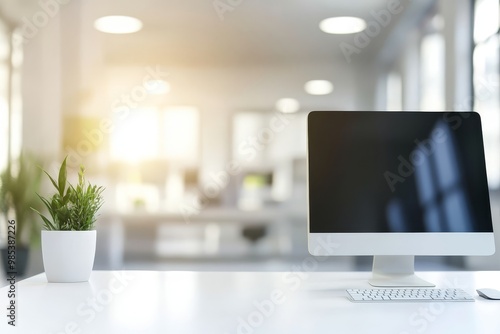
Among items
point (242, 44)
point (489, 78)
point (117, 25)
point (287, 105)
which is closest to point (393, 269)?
point (287, 105)

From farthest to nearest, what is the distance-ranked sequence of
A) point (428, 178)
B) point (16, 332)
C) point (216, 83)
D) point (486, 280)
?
point (216, 83) → point (486, 280) → point (428, 178) → point (16, 332)

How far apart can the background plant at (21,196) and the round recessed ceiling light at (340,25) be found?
189 centimetres

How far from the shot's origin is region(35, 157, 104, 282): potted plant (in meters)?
1.68

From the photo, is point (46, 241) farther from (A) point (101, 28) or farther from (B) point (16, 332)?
(A) point (101, 28)

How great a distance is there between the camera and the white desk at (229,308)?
45.3 inches

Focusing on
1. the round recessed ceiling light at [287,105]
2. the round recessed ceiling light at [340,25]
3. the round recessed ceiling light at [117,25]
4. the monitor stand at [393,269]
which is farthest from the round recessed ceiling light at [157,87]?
the monitor stand at [393,269]

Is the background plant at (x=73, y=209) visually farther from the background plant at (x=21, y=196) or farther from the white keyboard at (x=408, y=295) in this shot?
the background plant at (x=21, y=196)

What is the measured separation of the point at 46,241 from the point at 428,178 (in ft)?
3.59

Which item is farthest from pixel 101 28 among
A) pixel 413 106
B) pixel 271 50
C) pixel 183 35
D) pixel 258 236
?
pixel 413 106

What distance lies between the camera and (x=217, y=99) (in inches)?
136

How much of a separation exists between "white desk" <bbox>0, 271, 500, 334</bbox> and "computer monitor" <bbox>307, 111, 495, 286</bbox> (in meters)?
0.14

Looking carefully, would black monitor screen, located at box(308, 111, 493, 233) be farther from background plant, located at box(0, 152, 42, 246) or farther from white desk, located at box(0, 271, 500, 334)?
background plant, located at box(0, 152, 42, 246)

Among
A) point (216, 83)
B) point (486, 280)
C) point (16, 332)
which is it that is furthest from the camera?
point (216, 83)

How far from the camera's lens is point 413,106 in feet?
11.5
